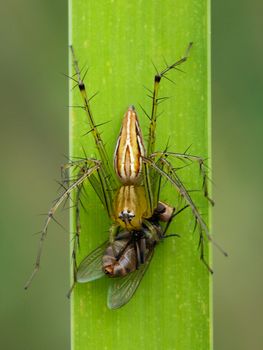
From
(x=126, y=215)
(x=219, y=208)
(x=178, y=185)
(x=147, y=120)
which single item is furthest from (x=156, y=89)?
(x=219, y=208)

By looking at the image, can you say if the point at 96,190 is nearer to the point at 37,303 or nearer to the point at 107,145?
the point at 107,145

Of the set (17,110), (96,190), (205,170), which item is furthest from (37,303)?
(205,170)

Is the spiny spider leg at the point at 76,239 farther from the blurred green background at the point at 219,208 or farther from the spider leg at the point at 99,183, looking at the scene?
the blurred green background at the point at 219,208

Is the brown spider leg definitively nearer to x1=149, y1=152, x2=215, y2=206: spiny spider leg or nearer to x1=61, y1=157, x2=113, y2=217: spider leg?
x1=149, y1=152, x2=215, y2=206: spiny spider leg

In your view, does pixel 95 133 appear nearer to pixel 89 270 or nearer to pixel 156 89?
pixel 156 89

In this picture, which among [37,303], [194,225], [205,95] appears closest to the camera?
[205,95]

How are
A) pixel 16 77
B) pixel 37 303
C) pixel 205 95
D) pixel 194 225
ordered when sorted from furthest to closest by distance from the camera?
pixel 16 77 → pixel 37 303 → pixel 194 225 → pixel 205 95
